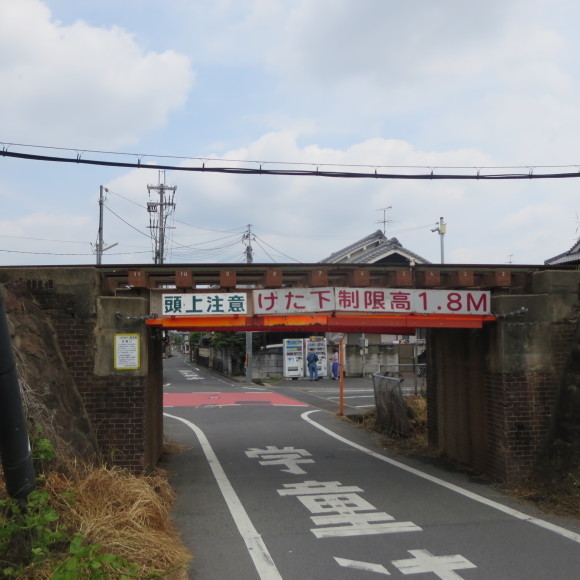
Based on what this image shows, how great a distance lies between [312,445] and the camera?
42.4ft

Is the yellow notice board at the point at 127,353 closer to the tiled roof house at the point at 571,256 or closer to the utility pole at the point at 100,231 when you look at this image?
the tiled roof house at the point at 571,256

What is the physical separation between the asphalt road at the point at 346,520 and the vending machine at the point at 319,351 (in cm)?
1990

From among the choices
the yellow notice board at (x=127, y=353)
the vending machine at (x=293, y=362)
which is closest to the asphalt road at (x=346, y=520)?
the yellow notice board at (x=127, y=353)

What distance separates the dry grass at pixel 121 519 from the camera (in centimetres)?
526

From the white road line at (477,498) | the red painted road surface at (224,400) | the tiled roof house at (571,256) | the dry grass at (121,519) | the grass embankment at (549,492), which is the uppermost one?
the tiled roof house at (571,256)

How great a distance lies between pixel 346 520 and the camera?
727 cm

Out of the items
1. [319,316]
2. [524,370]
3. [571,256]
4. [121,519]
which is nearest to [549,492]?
[524,370]

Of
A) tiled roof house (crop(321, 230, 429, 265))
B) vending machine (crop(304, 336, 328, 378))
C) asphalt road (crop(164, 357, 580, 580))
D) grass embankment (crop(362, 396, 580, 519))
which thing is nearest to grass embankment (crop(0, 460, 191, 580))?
asphalt road (crop(164, 357, 580, 580))

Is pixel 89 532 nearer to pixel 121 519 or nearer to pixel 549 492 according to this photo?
pixel 121 519

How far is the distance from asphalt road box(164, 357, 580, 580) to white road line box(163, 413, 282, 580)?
Result: 12 millimetres

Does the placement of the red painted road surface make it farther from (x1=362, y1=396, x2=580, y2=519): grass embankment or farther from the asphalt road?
(x1=362, y1=396, x2=580, y2=519): grass embankment

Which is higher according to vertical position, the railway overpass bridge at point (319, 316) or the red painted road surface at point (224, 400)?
the railway overpass bridge at point (319, 316)

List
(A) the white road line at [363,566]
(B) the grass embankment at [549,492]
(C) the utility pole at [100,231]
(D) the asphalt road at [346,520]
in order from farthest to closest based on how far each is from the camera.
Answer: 1. (C) the utility pole at [100,231]
2. (B) the grass embankment at [549,492]
3. (D) the asphalt road at [346,520]
4. (A) the white road line at [363,566]

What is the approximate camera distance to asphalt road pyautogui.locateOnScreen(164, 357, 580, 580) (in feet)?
18.7
